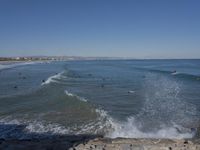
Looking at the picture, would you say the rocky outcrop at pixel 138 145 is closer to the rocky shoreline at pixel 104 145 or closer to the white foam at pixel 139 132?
the rocky shoreline at pixel 104 145

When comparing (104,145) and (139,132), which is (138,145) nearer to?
(104,145)

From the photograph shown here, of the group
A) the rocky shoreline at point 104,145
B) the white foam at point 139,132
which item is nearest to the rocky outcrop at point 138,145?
the rocky shoreline at point 104,145

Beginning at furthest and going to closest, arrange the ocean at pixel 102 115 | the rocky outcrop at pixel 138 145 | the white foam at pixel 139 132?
the ocean at pixel 102 115, the white foam at pixel 139 132, the rocky outcrop at pixel 138 145

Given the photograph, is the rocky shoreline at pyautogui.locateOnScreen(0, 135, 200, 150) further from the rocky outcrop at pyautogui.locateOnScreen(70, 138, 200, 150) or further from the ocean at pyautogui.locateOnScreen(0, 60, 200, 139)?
the ocean at pyautogui.locateOnScreen(0, 60, 200, 139)

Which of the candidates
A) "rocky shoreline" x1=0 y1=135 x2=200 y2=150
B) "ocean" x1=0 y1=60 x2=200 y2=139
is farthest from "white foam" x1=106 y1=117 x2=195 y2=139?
"rocky shoreline" x1=0 y1=135 x2=200 y2=150

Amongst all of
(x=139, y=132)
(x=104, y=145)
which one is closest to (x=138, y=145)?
(x=104, y=145)

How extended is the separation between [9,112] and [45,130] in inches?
213

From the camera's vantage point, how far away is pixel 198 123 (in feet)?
50.6

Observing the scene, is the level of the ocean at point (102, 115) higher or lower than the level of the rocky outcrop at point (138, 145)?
lower

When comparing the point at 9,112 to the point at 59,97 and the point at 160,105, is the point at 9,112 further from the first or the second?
the point at 160,105

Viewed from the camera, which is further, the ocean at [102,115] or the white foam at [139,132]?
the ocean at [102,115]

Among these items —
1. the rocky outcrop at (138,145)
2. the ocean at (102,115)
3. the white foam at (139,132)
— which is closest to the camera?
the rocky outcrop at (138,145)

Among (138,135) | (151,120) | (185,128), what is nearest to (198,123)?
(185,128)

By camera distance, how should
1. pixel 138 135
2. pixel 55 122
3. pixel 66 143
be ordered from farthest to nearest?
pixel 55 122
pixel 138 135
pixel 66 143
